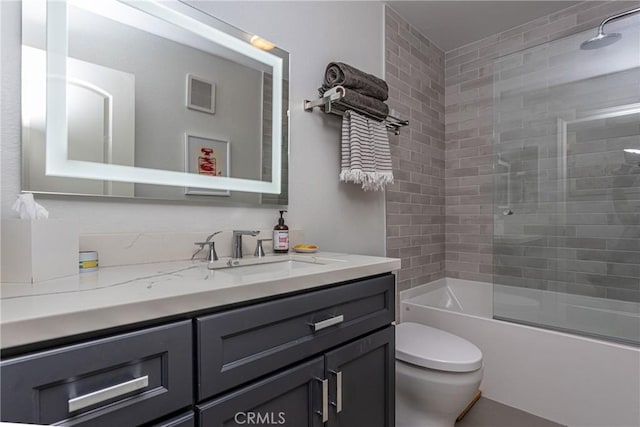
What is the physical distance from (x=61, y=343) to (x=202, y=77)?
1081 millimetres

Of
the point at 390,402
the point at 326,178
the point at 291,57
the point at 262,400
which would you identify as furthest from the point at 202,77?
the point at 390,402

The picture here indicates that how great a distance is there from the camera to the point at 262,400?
78 centimetres

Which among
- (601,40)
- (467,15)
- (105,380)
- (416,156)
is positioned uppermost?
(467,15)

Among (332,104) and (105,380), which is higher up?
(332,104)

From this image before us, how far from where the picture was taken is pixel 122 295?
0.64 metres

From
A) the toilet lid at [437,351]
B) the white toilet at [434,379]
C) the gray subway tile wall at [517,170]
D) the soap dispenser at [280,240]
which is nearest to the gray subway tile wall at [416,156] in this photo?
the gray subway tile wall at [517,170]

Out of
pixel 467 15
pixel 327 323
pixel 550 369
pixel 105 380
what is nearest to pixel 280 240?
pixel 327 323

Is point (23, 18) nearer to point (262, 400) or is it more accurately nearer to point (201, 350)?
point (201, 350)

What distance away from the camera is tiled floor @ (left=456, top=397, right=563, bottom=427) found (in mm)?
1757

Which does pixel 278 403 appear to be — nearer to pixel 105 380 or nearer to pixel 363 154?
pixel 105 380

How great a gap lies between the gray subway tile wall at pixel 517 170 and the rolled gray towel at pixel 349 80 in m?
0.54

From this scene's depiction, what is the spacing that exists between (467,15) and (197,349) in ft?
9.04

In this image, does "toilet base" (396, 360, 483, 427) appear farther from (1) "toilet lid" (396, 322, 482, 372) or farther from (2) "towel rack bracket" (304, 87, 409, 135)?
(2) "towel rack bracket" (304, 87, 409, 135)

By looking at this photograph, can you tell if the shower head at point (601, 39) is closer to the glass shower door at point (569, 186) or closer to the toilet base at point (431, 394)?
the glass shower door at point (569, 186)
